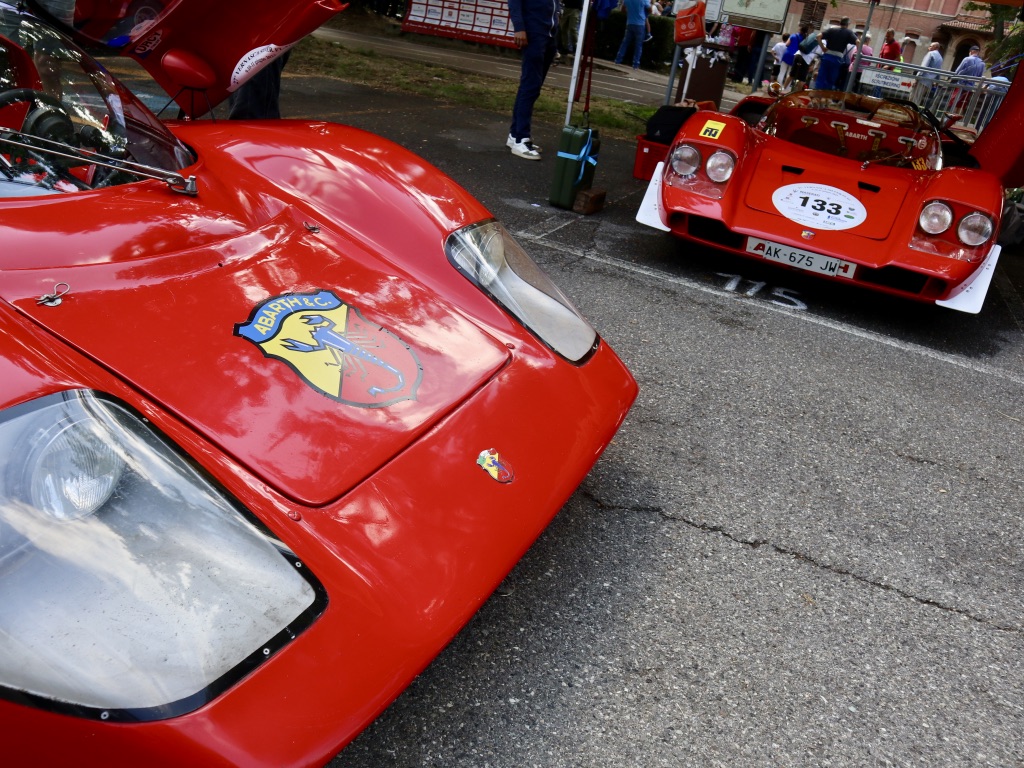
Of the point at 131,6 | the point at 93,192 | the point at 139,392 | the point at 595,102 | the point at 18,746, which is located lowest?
the point at 595,102

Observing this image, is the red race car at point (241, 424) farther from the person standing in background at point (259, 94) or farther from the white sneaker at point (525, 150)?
the white sneaker at point (525, 150)

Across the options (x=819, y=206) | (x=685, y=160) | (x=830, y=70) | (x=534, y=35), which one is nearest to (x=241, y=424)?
(x=685, y=160)

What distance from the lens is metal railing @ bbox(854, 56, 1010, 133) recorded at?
Result: 678 centimetres

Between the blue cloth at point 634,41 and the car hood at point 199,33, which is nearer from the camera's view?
the car hood at point 199,33

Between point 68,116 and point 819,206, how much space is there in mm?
3190

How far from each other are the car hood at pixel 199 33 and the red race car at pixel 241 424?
31 cm

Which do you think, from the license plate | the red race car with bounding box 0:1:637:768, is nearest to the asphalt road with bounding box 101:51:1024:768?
the red race car with bounding box 0:1:637:768

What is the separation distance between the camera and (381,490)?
4.62 feet

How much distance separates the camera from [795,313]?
3.94 meters

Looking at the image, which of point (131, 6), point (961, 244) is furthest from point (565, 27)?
point (131, 6)

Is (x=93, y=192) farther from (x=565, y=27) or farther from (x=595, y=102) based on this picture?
(x=565, y=27)

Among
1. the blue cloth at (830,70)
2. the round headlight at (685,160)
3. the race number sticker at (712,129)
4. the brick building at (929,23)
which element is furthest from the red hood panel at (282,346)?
the brick building at (929,23)

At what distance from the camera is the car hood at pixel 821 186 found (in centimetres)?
386

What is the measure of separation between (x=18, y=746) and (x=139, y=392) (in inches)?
21.1
